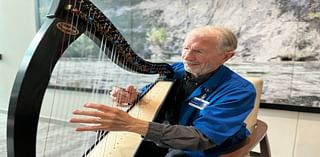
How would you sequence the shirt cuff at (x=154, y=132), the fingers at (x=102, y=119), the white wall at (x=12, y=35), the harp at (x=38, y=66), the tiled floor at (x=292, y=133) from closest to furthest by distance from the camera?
1. the harp at (x=38, y=66)
2. the fingers at (x=102, y=119)
3. the shirt cuff at (x=154, y=132)
4. the tiled floor at (x=292, y=133)
5. the white wall at (x=12, y=35)

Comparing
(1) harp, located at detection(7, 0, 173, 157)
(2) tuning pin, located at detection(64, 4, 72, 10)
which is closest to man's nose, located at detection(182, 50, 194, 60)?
(1) harp, located at detection(7, 0, 173, 157)

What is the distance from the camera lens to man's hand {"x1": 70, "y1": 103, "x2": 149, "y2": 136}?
2.48 ft

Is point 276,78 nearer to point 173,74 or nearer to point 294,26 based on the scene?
point 294,26

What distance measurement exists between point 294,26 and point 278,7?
18cm

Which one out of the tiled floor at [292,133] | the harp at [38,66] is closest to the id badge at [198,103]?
the harp at [38,66]

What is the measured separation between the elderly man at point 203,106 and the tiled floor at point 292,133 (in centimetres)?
101

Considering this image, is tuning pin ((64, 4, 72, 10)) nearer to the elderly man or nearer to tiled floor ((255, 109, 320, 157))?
the elderly man

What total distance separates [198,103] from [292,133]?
1.35 m

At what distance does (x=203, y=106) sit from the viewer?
48.1 inches

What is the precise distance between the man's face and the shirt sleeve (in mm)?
335

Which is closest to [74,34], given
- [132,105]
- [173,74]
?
[132,105]

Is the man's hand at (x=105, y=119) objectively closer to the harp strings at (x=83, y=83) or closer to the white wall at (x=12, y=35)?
the harp strings at (x=83, y=83)

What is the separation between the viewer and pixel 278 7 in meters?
2.16

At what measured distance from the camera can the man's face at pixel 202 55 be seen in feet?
4.01
